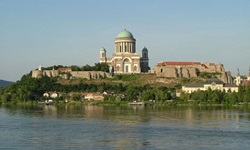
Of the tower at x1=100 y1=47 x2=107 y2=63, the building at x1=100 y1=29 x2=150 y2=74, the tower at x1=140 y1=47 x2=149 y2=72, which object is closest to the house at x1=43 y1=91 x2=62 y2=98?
the building at x1=100 y1=29 x2=150 y2=74

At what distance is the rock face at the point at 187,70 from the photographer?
8031 centimetres

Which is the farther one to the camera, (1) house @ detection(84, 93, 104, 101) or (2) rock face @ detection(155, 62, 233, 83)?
(2) rock face @ detection(155, 62, 233, 83)

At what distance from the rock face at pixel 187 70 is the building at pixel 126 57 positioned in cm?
367

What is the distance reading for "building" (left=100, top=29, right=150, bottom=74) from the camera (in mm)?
82188

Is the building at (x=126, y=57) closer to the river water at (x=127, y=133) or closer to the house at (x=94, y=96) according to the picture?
the house at (x=94, y=96)

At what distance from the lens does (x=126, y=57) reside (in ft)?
269

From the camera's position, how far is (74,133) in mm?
28844

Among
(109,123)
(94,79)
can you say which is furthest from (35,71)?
(109,123)

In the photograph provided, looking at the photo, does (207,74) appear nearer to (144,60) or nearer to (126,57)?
(144,60)

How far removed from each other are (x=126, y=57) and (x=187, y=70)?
10.2 m

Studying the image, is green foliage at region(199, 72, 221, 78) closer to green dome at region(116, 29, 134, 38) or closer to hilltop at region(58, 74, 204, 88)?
hilltop at region(58, 74, 204, 88)

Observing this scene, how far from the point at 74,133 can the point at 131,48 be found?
5648 cm

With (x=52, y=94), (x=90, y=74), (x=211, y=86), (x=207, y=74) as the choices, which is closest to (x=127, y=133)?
(x=211, y=86)

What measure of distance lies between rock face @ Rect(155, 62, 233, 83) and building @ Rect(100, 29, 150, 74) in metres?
3.67
